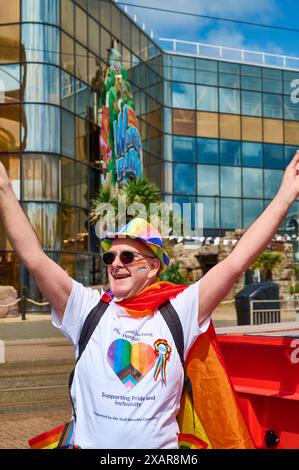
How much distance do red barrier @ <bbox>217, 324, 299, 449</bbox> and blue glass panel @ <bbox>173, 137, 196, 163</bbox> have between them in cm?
4062

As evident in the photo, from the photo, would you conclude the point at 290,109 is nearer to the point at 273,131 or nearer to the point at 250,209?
the point at 273,131

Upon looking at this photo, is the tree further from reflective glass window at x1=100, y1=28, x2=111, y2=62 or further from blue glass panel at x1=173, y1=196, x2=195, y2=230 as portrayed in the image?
reflective glass window at x1=100, y1=28, x2=111, y2=62

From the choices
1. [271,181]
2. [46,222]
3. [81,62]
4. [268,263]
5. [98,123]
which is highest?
[81,62]

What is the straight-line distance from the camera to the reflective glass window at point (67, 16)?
30.6m

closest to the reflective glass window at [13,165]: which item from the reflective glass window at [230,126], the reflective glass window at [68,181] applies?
the reflective glass window at [68,181]

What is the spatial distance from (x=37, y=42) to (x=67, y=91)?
2719 mm

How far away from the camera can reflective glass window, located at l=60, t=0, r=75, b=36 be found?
3064 cm

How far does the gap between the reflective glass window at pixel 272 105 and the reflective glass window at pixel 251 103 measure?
43cm

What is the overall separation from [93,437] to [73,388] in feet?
0.77

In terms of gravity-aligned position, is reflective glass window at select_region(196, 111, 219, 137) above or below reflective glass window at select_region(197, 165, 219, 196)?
above

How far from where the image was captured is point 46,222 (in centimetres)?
2934

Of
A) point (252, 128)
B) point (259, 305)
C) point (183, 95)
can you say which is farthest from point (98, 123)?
point (259, 305)

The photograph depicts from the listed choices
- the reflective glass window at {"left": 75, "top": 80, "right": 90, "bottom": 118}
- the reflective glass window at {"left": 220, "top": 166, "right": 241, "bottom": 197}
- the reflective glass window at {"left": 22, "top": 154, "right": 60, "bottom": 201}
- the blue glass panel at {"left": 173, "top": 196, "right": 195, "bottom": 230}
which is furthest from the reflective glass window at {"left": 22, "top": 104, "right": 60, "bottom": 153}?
the reflective glass window at {"left": 220, "top": 166, "right": 241, "bottom": 197}

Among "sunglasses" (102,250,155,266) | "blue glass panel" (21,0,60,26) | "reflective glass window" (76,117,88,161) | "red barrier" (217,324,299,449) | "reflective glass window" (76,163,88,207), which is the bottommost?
"red barrier" (217,324,299,449)
